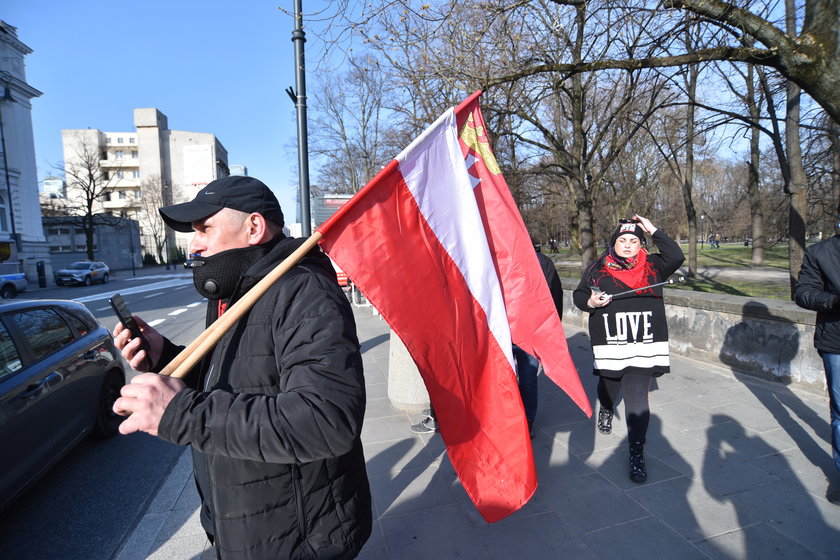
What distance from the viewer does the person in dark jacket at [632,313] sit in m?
3.66

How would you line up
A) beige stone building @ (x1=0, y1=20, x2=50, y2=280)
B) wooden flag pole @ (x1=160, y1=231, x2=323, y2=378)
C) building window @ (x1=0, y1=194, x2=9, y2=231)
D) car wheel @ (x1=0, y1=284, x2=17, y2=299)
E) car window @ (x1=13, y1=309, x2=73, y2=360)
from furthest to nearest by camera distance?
building window @ (x1=0, y1=194, x2=9, y2=231)
beige stone building @ (x1=0, y1=20, x2=50, y2=280)
car wheel @ (x1=0, y1=284, x2=17, y2=299)
car window @ (x1=13, y1=309, x2=73, y2=360)
wooden flag pole @ (x1=160, y1=231, x2=323, y2=378)

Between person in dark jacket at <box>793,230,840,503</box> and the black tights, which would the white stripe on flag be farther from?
person in dark jacket at <box>793,230,840,503</box>

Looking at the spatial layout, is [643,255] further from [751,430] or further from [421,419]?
[421,419]

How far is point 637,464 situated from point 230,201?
133 inches

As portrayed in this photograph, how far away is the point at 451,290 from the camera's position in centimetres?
225

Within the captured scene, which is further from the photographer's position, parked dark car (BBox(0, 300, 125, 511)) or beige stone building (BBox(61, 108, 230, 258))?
beige stone building (BBox(61, 108, 230, 258))

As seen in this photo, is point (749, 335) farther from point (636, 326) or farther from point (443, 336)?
point (443, 336)

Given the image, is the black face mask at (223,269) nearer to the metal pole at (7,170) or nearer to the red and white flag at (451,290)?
the red and white flag at (451,290)

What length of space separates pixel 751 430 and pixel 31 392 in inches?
241

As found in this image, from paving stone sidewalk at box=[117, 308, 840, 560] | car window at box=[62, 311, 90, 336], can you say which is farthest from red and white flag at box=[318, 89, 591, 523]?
car window at box=[62, 311, 90, 336]

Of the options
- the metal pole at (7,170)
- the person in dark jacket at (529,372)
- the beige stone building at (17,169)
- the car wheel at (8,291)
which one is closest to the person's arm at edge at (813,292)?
the person in dark jacket at (529,372)

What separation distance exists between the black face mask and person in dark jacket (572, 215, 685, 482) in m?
2.96

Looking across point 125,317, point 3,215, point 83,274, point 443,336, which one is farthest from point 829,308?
point 3,215

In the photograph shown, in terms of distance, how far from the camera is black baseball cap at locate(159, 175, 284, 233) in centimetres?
160
